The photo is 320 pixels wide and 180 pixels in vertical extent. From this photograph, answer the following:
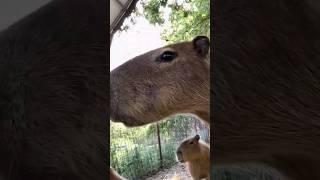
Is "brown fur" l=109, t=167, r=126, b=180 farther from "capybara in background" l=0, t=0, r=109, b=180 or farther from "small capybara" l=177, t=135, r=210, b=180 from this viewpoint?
"small capybara" l=177, t=135, r=210, b=180

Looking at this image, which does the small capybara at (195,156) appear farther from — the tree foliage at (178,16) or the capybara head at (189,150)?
the tree foliage at (178,16)

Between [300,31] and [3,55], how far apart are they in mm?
677

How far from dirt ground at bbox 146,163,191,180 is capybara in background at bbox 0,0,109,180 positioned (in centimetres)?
15

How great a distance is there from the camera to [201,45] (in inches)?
44.0

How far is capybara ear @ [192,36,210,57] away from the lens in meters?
1.10

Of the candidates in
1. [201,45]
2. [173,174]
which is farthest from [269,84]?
[173,174]

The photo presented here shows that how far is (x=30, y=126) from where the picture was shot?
37.7 inches

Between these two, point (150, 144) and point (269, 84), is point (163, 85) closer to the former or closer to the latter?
point (150, 144)

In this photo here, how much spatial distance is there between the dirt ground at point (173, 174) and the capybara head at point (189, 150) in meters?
0.02

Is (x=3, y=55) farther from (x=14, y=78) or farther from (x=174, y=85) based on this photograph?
(x=174, y=85)

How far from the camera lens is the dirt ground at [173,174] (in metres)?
1.12

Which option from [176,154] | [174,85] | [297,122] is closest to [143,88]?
[174,85]

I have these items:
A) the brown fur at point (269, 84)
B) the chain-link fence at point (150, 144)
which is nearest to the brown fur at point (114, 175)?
the chain-link fence at point (150, 144)

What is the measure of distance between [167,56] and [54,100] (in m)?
0.34
